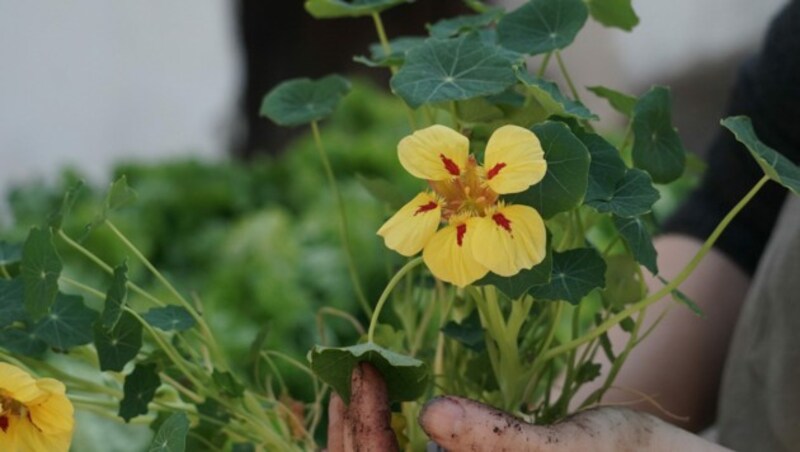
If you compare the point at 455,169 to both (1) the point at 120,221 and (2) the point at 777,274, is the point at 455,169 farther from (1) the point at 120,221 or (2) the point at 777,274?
(1) the point at 120,221

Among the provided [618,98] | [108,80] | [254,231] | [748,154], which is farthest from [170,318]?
[108,80]

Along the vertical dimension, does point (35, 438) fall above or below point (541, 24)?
below

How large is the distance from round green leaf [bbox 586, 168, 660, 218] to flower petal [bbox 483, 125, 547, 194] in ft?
0.17

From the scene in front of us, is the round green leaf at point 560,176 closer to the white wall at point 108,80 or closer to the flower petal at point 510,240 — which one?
the flower petal at point 510,240

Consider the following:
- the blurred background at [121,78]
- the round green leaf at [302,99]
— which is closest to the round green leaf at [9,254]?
the round green leaf at [302,99]

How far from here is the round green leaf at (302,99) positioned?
2.08 ft

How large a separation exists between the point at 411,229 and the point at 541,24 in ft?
0.54

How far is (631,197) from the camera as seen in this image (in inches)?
19.8

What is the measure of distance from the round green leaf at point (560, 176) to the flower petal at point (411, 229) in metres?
0.03

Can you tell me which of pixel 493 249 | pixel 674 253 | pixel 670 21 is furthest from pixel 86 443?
pixel 670 21

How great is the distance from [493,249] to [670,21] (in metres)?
4.62

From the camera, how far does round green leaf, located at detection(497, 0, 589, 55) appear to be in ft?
1.88

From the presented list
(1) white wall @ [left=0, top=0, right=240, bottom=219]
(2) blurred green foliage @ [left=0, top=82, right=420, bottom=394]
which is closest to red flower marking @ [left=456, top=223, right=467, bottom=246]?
(2) blurred green foliage @ [left=0, top=82, right=420, bottom=394]

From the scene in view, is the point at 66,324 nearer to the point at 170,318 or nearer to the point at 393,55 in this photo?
the point at 170,318
